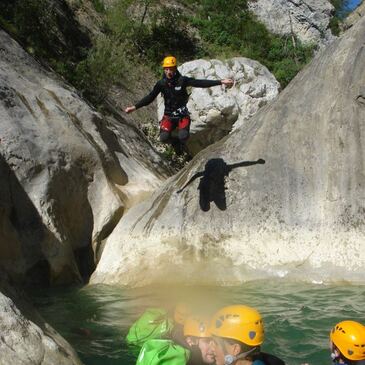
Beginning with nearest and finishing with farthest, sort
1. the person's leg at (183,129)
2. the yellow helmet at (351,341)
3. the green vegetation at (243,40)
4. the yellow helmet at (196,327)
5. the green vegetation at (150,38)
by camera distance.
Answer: the yellow helmet at (351,341) → the yellow helmet at (196,327) → the person's leg at (183,129) → the green vegetation at (150,38) → the green vegetation at (243,40)

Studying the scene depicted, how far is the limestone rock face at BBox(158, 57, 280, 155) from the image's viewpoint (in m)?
25.3

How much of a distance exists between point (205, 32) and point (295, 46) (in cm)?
528

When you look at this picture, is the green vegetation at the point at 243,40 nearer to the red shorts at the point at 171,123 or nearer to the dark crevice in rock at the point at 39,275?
the red shorts at the point at 171,123

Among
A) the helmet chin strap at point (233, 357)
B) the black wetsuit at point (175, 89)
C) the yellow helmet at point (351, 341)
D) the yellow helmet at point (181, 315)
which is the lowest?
the yellow helmet at point (181, 315)

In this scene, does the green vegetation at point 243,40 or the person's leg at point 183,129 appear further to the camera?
the green vegetation at point 243,40

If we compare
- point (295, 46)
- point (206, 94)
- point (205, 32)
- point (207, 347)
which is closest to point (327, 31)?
point (295, 46)

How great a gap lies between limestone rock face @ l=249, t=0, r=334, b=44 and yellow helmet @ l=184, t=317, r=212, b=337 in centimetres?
3264

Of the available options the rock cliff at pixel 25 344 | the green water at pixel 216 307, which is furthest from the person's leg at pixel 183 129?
the rock cliff at pixel 25 344

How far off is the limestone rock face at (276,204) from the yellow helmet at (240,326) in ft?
18.2

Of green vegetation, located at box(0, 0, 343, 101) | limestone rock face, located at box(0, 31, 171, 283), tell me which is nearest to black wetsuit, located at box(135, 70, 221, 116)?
limestone rock face, located at box(0, 31, 171, 283)

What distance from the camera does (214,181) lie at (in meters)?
12.7

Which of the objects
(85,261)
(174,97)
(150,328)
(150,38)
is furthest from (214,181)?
(150,38)

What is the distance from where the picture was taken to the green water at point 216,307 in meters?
7.75

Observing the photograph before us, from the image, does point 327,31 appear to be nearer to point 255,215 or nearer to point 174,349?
point 255,215
